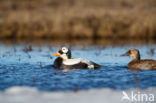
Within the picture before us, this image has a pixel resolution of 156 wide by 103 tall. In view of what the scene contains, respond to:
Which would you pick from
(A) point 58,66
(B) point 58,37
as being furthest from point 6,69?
(B) point 58,37

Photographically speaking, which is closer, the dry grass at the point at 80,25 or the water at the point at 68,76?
the water at the point at 68,76

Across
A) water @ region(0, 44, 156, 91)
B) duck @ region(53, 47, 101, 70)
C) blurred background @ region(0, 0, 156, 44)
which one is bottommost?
water @ region(0, 44, 156, 91)

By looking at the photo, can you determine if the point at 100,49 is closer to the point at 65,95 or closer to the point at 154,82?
the point at 154,82

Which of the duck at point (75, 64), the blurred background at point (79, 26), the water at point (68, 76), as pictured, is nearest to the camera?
the water at point (68, 76)

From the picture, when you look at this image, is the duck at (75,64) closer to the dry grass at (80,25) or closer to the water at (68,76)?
the water at (68,76)

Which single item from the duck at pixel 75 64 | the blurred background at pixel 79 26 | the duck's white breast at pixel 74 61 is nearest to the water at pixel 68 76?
the duck at pixel 75 64

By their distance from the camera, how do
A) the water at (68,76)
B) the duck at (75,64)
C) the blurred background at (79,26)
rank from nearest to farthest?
the water at (68,76)
the duck at (75,64)
the blurred background at (79,26)

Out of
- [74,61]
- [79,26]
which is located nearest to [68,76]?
[74,61]

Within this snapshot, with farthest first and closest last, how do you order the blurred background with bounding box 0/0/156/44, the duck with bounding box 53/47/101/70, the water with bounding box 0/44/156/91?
the blurred background with bounding box 0/0/156/44 → the duck with bounding box 53/47/101/70 → the water with bounding box 0/44/156/91

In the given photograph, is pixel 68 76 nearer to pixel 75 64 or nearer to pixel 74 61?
pixel 75 64

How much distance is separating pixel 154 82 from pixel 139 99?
72.3 inches

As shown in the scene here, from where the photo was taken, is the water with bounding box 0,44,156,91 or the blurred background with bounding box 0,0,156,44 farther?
the blurred background with bounding box 0,0,156,44

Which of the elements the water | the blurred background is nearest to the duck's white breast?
the water

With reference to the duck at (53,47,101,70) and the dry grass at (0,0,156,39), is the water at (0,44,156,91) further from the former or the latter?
the dry grass at (0,0,156,39)
